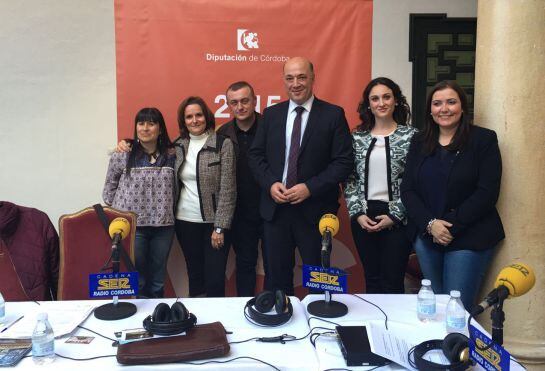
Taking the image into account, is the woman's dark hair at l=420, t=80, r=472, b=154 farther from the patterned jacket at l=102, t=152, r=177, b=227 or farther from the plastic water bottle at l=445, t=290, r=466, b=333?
the patterned jacket at l=102, t=152, r=177, b=227

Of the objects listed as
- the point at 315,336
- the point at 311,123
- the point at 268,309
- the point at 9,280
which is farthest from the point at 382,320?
the point at 9,280

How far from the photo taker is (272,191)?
2312mm

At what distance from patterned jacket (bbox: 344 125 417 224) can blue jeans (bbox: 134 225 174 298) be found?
1.08m

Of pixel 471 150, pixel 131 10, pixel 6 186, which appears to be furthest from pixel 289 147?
pixel 6 186

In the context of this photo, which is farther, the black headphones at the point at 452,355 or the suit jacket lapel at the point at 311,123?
the suit jacket lapel at the point at 311,123

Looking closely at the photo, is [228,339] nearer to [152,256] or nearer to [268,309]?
[268,309]

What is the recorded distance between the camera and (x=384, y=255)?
2361mm

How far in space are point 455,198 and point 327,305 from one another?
0.87 metres

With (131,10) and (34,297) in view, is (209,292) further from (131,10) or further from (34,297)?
(131,10)

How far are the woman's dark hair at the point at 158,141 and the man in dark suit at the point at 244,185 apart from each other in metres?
0.35

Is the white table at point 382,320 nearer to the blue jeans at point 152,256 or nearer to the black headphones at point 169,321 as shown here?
the black headphones at point 169,321

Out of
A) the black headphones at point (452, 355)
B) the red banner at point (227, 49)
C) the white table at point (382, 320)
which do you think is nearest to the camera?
the black headphones at point (452, 355)

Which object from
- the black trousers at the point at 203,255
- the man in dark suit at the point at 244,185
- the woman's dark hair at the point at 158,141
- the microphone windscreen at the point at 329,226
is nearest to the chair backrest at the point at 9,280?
the woman's dark hair at the point at 158,141

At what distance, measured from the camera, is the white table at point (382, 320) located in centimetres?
126
